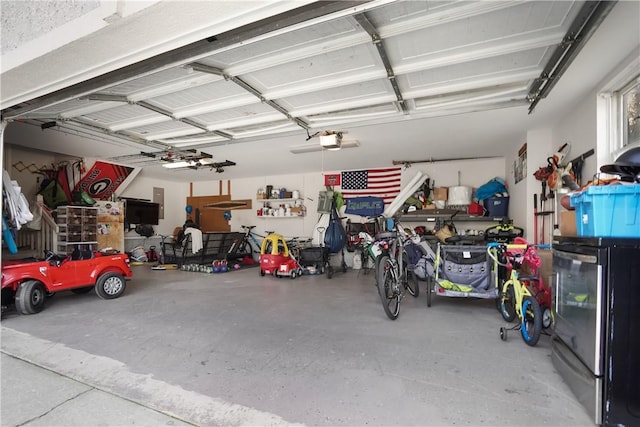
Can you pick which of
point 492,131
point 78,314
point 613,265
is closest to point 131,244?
point 78,314

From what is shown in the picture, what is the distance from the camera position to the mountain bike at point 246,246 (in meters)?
8.20

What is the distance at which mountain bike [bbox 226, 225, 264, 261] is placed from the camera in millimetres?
8203

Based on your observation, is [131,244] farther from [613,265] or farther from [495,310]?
[613,265]

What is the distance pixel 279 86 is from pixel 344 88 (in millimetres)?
711

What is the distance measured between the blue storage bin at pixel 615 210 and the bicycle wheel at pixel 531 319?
120 centimetres

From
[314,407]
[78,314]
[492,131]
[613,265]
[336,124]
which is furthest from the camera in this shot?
[492,131]

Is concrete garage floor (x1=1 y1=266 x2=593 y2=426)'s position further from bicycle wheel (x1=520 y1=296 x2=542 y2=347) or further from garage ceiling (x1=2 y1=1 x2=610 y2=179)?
garage ceiling (x1=2 y1=1 x2=610 y2=179)

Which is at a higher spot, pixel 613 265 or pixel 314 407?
pixel 613 265

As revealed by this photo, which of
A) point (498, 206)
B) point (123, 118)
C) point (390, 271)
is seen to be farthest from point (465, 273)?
point (123, 118)

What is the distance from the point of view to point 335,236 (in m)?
7.39

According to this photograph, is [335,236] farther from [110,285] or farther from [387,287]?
[110,285]

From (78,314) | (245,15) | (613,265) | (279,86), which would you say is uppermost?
(279,86)

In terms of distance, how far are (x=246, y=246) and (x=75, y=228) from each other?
416 centimetres

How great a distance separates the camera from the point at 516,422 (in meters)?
1.69
